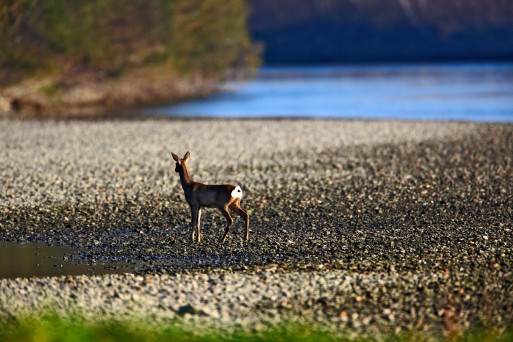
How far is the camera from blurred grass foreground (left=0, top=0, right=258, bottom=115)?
5619 cm

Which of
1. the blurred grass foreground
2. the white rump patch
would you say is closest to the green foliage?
the blurred grass foreground

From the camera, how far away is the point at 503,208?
22109 mm

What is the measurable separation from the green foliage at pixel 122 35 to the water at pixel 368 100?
3.92 m

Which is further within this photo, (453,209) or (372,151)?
(372,151)

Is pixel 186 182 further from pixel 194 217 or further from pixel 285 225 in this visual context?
pixel 285 225

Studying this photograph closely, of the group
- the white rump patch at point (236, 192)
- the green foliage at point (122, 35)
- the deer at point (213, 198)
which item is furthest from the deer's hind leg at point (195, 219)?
the green foliage at point (122, 35)

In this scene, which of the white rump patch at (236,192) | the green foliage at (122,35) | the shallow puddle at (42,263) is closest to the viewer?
the shallow puddle at (42,263)

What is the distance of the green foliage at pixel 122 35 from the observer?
5681 centimetres

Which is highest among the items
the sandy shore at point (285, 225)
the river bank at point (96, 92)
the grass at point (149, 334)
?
the river bank at point (96, 92)

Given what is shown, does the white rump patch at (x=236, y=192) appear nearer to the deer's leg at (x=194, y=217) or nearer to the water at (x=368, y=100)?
the deer's leg at (x=194, y=217)

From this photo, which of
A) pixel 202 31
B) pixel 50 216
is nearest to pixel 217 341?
pixel 50 216

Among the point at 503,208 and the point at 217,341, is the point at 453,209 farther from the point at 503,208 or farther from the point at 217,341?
the point at 217,341

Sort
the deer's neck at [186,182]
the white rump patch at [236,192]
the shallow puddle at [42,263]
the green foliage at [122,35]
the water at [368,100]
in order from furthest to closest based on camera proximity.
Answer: the green foliage at [122,35] < the water at [368,100] < the deer's neck at [186,182] < the white rump patch at [236,192] < the shallow puddle at [42,263]

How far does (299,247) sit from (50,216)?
6244mm
